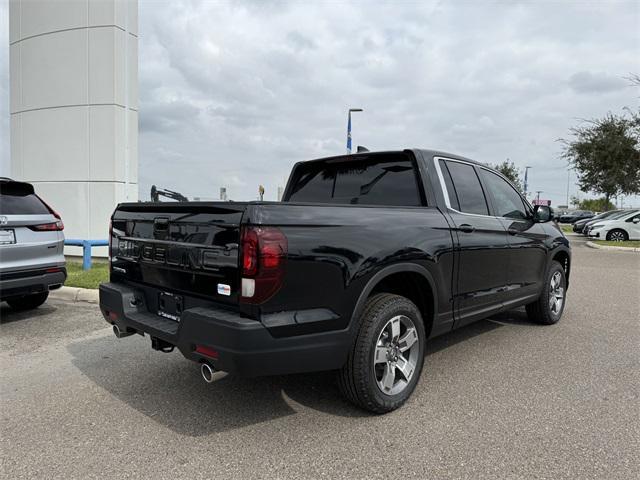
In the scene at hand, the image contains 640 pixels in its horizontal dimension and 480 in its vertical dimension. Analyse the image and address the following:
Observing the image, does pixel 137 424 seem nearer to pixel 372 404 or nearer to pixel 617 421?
pixel 372 404

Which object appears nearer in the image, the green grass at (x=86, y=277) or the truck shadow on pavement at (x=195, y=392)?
the truck shadow on pavement at (x=195, y=392)

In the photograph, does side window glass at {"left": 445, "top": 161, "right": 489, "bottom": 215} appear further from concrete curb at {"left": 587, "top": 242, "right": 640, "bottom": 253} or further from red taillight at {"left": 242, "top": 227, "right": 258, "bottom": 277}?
concrete curb at {"left": 587, "top": 242, "right": 640, "bottom": 253}

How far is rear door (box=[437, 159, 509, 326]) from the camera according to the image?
4.04 m

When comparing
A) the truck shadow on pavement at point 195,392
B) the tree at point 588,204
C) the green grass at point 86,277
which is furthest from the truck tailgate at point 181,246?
the tree at point 588,204

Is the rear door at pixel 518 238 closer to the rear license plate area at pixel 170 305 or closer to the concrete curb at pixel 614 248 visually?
the rear license plate area at pixel 170 305

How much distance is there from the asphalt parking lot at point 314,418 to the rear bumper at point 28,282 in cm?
55

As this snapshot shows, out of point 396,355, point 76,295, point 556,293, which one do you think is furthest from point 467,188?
point 76,295

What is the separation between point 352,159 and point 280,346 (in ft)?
7.03

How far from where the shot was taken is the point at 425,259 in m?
3.55

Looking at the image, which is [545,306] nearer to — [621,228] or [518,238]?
[518,238]

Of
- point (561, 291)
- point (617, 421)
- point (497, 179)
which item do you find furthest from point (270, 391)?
point (561, 291)

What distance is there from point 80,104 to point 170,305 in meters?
10.6

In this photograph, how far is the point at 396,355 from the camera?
3.41m

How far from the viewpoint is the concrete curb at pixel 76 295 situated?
22.8 feet
